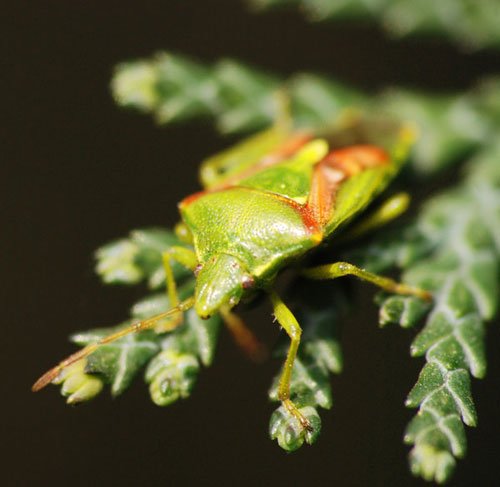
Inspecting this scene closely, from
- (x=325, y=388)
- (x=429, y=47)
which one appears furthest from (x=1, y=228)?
(x=429, y=47)

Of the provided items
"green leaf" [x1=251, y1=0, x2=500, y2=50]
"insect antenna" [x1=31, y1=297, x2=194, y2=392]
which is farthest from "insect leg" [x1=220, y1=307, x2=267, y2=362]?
"green leaf" [x1=251, y1=0, x2=500, y2=50]

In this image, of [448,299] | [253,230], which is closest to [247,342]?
[253,230]

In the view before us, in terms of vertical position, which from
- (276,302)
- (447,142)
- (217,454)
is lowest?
(217,454)

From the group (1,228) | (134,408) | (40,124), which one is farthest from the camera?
(40,124)

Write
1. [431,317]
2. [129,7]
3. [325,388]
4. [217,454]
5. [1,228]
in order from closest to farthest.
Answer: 1. [325,388]
2. [431,317]
3. [217,454]
4. [1,228]
5. [129,7]

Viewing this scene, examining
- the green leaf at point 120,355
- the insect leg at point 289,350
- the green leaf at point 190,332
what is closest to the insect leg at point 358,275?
the insect leg at point 289,350

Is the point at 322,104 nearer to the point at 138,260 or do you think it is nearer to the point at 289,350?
the point at 138,260

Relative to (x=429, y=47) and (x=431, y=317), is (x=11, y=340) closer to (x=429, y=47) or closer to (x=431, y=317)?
(x=431, y=317)

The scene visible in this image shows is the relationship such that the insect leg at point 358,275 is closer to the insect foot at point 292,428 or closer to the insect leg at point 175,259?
the insect leg at point 175,259
